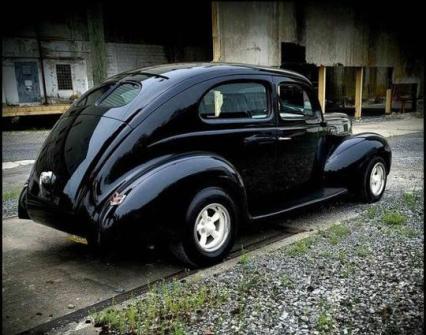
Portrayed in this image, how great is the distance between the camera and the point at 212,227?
3963 mm

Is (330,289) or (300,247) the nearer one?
(330,289)

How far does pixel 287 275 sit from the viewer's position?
3.68m

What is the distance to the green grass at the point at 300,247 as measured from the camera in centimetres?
418

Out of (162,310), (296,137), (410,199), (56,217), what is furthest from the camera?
(410,199)

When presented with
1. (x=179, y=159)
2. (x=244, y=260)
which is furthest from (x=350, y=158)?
(x=179, y=159)

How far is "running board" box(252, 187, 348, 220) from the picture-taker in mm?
4543

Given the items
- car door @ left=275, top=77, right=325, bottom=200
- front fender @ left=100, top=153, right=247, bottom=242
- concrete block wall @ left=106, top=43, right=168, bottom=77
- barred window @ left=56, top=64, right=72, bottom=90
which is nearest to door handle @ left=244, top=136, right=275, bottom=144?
car door @ left=275, top=77, right=325, bottom=200

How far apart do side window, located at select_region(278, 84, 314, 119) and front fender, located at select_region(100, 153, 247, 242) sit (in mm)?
1452

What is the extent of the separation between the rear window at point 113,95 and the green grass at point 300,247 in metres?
2.31

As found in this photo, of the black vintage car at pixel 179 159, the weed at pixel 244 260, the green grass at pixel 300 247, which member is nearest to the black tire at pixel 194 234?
the black vintage car at pixel 179 159

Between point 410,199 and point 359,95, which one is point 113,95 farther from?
point 359,95

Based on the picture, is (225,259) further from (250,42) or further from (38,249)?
(250,42)

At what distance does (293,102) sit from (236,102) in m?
1.12

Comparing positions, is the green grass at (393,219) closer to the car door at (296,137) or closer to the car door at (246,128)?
the car door at (296,137)
